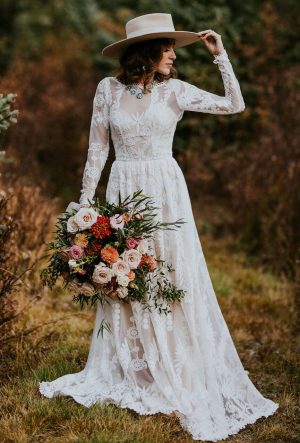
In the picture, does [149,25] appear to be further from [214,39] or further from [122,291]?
[122,291]

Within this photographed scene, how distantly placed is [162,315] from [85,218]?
2.65 ft

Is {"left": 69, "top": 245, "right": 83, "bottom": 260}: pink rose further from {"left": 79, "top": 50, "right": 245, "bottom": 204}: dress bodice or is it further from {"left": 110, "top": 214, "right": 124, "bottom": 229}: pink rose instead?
{"left": 79, "top": 50, "right": 245, "bottom": 204}: dress bodice

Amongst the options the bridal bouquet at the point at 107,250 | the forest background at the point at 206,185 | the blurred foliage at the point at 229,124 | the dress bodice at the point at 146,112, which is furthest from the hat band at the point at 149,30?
the blurred foliage at the point at 229,124

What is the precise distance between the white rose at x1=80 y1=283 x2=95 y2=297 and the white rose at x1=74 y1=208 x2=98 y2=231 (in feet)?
1.08

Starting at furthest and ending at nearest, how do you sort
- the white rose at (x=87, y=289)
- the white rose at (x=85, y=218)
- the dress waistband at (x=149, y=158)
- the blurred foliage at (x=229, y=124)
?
the blurred foliage at (x=229, y=124), the dress waistband at (x=149, y=158), the white rose at (x=87, y=289), the white rose at (x=85, y=218)

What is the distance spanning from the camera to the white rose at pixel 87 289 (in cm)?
339

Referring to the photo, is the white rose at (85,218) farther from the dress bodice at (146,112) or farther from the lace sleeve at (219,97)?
the lace sleeve at (219,97)

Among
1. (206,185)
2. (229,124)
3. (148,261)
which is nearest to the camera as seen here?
(148,261)

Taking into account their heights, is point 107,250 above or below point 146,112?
below

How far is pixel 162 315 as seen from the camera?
366cm

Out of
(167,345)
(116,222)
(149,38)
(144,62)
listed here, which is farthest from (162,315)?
(149,38)

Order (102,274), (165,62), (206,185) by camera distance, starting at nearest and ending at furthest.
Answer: (102,274)
(165,62)
(206,185)

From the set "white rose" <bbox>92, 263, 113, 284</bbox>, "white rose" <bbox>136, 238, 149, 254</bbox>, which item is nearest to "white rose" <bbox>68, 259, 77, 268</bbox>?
"white rose" <bbox>92, 263, 113, 284</bbox>

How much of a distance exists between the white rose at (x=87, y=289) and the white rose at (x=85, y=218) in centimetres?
33
